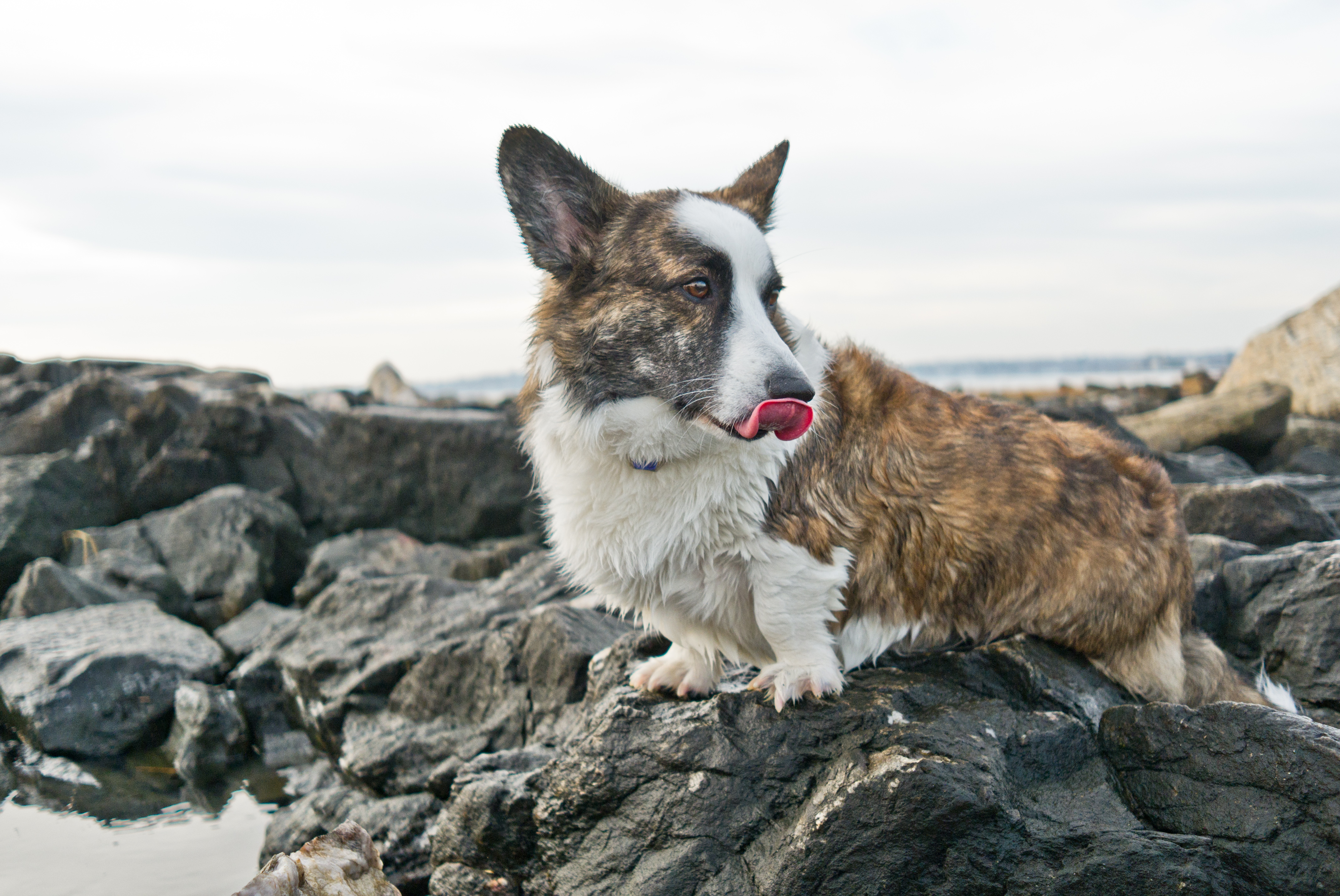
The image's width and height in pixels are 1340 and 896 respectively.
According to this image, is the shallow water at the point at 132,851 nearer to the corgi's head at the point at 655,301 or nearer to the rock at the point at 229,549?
the corgi's head at the point at 655,301

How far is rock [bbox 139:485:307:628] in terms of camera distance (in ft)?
30.0

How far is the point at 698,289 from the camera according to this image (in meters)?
3.31

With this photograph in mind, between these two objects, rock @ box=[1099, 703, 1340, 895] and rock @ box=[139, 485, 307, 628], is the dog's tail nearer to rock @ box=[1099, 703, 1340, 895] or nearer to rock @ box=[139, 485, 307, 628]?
rock @ box=[1099, 703, 1340, 895]

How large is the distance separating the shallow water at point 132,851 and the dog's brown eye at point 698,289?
377cm

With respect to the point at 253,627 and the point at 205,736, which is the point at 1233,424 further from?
the point at 205,736

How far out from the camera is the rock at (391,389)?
57.3 feet

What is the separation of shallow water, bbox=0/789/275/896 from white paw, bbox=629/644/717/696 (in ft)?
8.34

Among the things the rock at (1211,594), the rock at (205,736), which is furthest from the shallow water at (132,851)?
the rock at (1211,594)

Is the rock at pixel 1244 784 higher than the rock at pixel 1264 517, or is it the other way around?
the rock at pixel 1264 517

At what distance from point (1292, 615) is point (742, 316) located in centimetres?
321

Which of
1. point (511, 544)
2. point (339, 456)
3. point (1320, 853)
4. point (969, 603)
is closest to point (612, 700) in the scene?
point (969, 603)

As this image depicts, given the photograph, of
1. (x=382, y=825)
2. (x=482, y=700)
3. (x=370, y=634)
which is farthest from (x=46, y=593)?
(x=382, y=825)

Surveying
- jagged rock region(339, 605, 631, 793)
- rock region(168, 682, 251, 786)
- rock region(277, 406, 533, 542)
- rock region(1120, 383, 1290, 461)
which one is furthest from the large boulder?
rock region(1120, 383, 1290, 461)

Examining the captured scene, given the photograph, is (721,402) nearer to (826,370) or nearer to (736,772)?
(826,370)
